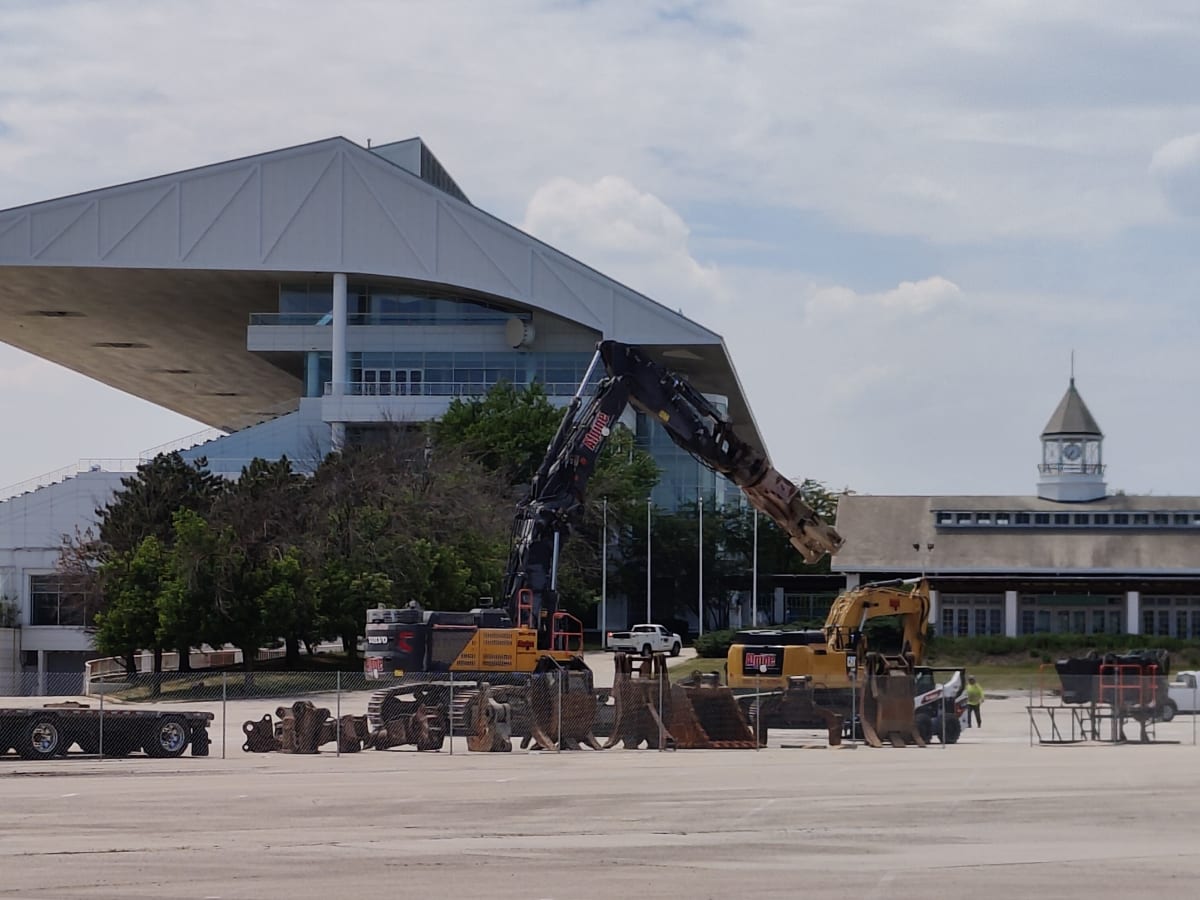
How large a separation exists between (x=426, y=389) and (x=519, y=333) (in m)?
5.63

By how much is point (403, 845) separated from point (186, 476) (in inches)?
Answer: 1975

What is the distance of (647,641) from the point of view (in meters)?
80.6

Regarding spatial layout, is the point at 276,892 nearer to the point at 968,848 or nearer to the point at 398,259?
the point at 968,848

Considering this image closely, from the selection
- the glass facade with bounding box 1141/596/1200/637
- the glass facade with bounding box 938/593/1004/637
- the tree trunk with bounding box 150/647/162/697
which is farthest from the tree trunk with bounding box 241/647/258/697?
the glass facade with bounding box 1141/596/1200/637

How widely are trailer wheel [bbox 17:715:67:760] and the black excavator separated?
615cm

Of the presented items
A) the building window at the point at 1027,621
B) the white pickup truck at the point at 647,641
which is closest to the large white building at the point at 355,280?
the white pickup truck at the point at 647,641

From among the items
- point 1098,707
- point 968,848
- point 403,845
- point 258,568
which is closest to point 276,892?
point 403,845

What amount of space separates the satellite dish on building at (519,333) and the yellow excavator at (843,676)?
2089 inches

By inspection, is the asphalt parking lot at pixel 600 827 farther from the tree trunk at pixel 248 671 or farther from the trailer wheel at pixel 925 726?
the tree trunk at pixel 248 671

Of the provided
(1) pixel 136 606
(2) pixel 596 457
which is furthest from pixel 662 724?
(1) pixel 136 606

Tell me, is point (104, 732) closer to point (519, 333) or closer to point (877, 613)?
point (877, 613)

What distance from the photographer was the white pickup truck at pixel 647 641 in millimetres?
80375

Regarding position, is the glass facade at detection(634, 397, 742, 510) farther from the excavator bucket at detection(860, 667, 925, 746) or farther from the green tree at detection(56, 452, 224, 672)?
the excavator bucket at detection(860, 667, 925, 746)

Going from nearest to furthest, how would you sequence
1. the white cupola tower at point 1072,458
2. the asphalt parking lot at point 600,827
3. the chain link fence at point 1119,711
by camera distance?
1. the asphalt parking lot at point 600,827
2. the chain link fence at point 1119,711
3. the white cupola tower at point 1072,458
